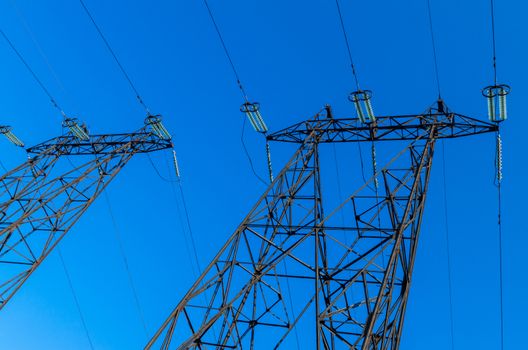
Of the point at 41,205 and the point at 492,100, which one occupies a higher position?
the point at 492,100

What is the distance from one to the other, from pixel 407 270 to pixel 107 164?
1340 centimetres

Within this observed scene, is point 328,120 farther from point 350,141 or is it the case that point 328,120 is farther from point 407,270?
point 407,270

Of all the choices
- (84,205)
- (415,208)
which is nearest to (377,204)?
(415,208)

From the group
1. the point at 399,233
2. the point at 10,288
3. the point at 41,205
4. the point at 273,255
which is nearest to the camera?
the point at 399,233

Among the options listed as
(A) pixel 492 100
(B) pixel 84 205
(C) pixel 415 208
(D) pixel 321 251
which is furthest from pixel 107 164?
(A) pixel 492 100

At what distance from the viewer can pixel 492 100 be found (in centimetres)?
1714

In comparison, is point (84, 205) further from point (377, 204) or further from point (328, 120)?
point (377, 204)

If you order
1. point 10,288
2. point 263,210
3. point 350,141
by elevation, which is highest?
point 350,141

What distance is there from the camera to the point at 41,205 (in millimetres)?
20562

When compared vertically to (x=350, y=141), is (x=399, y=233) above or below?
below

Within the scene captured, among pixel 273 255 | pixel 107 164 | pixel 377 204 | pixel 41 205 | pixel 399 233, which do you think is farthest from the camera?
pixel 107 164

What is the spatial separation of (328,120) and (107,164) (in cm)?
927

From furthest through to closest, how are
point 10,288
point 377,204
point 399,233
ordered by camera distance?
point 10,288 → point 377,204 → point 399,233

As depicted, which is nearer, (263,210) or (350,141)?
(263,210)
